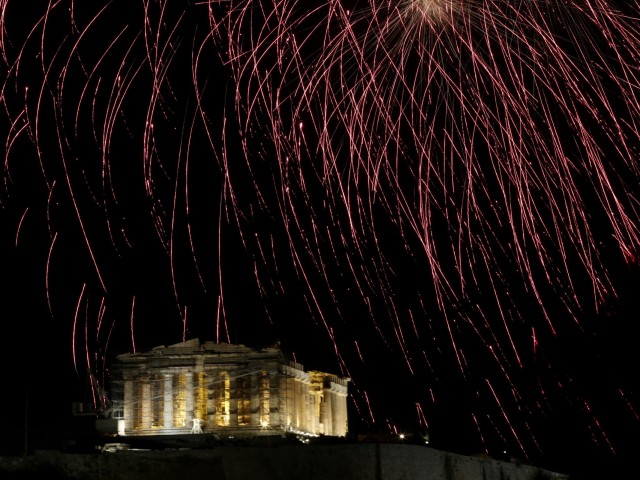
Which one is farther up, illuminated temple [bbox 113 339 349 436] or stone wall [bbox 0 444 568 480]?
illuminated temple [bbox 113 339 349 436]

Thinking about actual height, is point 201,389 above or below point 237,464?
above

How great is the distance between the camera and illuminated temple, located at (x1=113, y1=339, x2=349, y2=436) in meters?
52.9

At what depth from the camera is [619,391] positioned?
1918 inches

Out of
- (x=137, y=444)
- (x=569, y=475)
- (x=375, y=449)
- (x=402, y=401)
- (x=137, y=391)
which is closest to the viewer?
(x=375, y=449)

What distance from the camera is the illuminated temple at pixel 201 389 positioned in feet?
174

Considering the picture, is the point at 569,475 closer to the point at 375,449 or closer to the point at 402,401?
the point at 402,401

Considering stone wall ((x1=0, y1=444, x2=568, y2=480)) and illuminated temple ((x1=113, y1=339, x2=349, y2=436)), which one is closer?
stone wall ((x1=0, y1=444, x2=568, y2=480))

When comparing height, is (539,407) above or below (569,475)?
above

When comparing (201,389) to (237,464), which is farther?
(201,389)

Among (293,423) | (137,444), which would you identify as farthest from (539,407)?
(137,444)

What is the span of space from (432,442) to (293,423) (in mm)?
8022

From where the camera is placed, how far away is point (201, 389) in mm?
53250

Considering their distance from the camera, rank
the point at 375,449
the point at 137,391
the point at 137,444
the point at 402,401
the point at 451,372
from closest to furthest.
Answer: the point at 375,449
the point at 137,444
the point at 137,391
the point at 451,372
the point at 402,401

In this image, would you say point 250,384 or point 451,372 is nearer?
point 250,384
